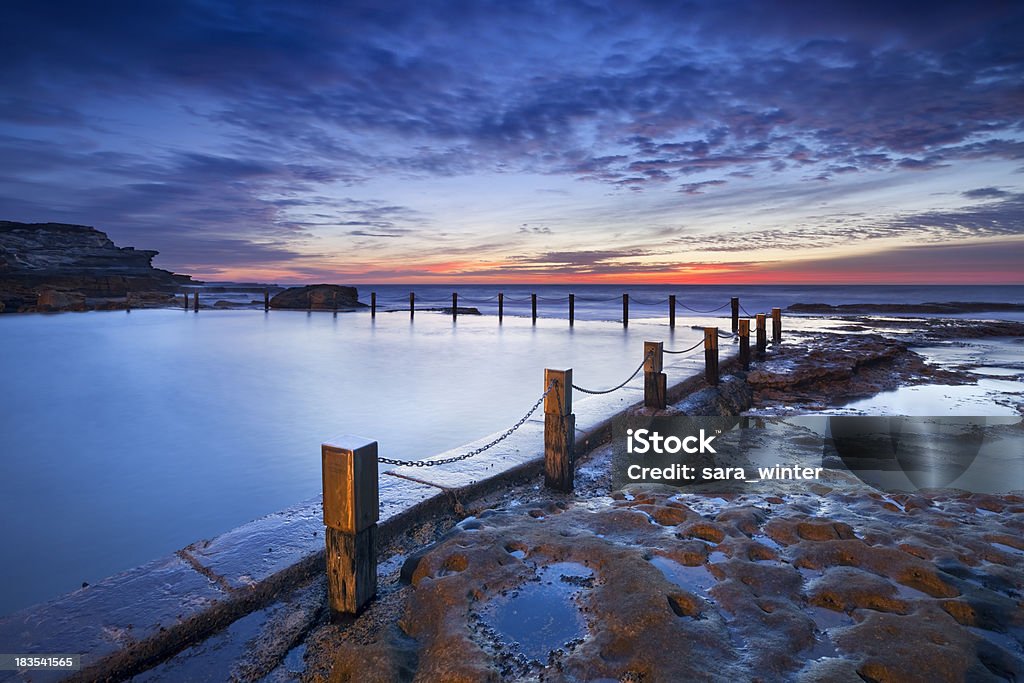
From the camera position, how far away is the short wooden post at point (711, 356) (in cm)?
873

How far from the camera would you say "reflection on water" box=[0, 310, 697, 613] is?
5016mm

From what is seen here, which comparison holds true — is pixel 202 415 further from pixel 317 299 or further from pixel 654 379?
pixel 317 299

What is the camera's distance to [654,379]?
6.91 meters

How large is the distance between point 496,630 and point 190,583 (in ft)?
5.62

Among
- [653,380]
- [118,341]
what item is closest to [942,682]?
[653,380]

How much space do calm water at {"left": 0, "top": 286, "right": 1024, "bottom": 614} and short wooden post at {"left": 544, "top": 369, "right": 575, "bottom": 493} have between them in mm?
2677

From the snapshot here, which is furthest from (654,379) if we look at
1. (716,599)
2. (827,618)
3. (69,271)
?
(69,271)

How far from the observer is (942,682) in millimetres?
2236

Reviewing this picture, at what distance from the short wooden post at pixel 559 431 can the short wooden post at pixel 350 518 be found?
216 cm

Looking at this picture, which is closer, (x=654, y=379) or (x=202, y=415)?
(x=654, y=379)

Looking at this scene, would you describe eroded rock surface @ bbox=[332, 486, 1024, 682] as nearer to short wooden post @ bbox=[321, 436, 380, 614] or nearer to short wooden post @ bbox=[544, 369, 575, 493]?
short wooden post @ bbox=[321, 436, 380, 614]

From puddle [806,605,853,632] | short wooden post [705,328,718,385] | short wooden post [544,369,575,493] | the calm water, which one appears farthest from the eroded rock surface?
short wooden post [705,328,718,385]

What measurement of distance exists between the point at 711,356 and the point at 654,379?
2433 millimetres

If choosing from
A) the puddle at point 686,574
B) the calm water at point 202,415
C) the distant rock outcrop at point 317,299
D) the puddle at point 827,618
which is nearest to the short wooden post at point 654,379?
the calm water at point 202,415
